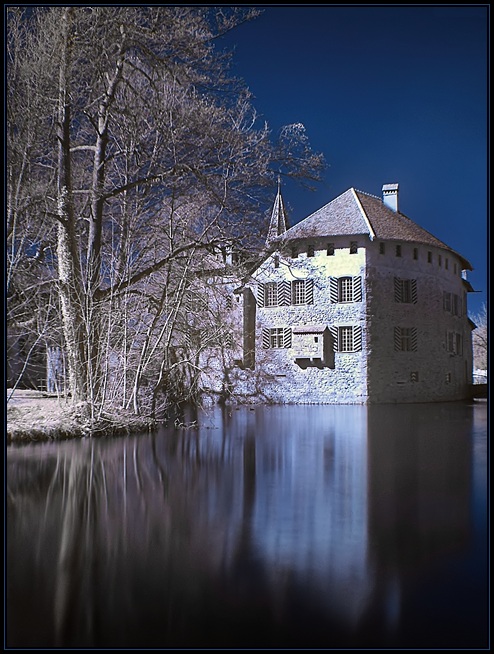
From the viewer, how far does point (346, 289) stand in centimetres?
1326

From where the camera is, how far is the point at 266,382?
10.5 m

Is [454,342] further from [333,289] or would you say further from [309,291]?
[309,291]

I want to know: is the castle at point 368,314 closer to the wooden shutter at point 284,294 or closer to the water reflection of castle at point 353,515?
the wooden shutter at point 284,294

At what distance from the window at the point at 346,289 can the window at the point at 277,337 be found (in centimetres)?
129

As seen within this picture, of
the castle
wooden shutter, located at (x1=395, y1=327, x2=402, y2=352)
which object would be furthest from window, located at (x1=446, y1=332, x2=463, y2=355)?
wooden shutter, located at (x1=395, y1=327, x2=402, y2=352)

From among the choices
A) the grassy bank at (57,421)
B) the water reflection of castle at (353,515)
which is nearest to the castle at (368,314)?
the grassy bank at (57,421)

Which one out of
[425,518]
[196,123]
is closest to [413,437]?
[425,518]

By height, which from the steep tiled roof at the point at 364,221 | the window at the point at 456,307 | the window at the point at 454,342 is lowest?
the window at the point at 454,342

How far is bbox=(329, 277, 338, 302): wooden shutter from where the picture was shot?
12.9 meters

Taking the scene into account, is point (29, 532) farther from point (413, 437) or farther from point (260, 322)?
point (260, 322)

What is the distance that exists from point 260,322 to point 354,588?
9660mm

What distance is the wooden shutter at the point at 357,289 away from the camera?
13.1m

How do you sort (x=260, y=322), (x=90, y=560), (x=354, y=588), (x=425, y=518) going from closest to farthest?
1. (x=354, y=588)
2. (x=90, y=560)
3. (x=425, y=518)
4. (x=260, y=322)

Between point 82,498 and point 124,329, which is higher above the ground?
point 124,329
